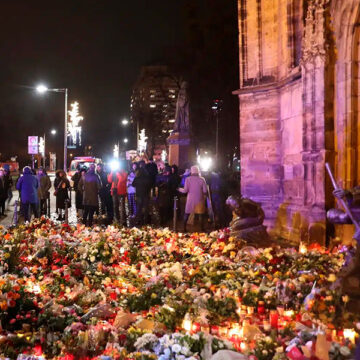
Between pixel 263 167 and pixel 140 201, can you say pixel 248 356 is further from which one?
pixel 140 201

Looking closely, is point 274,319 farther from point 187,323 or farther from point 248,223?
point 248,223

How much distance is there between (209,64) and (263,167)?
17786 millimetres

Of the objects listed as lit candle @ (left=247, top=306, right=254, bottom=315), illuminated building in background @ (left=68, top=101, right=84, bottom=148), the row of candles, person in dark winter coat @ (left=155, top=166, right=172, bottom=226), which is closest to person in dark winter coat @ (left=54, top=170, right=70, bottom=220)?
person in dark winter coat @ (left=155, top=166, right=172, bottom=226)

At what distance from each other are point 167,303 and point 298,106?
7.65 m

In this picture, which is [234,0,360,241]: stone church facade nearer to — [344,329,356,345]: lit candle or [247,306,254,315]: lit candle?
[247,306,254,315]: lit candle

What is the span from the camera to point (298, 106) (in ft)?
39.1

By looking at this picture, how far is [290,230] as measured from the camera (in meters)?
12.0

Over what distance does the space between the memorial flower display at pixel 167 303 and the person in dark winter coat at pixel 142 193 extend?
687 cm

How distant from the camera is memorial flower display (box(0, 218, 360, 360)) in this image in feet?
14.3

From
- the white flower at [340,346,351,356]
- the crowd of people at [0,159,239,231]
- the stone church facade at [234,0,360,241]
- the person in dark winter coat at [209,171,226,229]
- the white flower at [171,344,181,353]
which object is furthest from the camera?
the person in dark winter coat at [209,171,226,229]

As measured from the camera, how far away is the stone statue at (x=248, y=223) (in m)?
9.09

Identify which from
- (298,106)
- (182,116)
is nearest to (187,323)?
(298,106)

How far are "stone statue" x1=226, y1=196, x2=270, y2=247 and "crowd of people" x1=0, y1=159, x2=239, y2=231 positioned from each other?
4304 mm

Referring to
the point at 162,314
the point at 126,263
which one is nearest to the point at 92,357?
the point at 162,314
